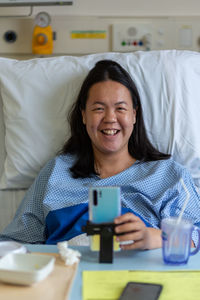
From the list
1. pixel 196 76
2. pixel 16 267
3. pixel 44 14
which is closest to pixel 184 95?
pixel 196 76

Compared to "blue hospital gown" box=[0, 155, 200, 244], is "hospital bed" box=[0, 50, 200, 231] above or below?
above

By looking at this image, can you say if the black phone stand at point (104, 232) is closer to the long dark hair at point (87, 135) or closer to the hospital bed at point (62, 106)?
the long dark hair at point (87, 135)

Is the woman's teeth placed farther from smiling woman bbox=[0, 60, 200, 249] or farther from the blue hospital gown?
the blue hospital gown

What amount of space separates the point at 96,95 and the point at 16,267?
2.86ft

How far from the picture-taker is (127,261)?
1.13m

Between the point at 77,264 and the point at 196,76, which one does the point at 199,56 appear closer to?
the point at 196,76

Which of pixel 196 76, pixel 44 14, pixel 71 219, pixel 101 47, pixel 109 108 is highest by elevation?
pixel 44 14

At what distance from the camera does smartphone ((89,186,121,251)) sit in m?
1.07

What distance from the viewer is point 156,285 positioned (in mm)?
972

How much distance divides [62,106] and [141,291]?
3.61ft

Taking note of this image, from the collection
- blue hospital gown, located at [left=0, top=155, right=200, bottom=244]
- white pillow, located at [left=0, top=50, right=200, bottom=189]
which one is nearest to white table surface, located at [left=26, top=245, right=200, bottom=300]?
blue hospital gown, located at [left=0, top=155, right=200, bottom=244]

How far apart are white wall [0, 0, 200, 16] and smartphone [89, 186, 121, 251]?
1.62 m

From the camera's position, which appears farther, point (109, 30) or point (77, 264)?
point (109, 30)

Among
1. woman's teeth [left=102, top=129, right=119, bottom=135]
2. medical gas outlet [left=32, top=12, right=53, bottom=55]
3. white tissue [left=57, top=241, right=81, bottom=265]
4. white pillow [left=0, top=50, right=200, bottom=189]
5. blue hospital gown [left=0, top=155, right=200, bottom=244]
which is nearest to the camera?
white tissue [left=57, top=241, right=81, bottom=265]
